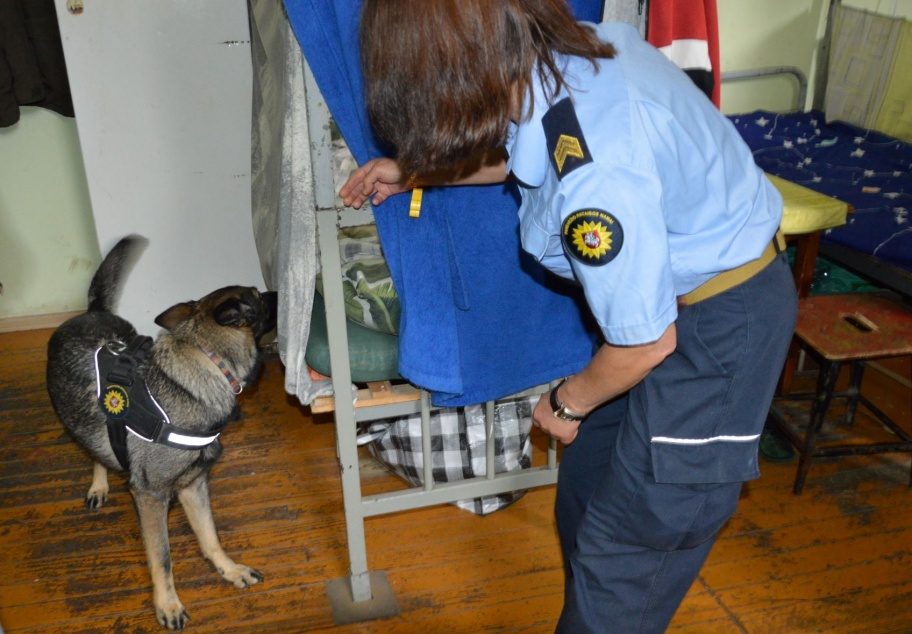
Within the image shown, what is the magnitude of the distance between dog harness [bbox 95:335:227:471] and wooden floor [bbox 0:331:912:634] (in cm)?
48

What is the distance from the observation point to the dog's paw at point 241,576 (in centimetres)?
228

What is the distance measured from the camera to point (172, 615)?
2.14m

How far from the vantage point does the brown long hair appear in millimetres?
1026

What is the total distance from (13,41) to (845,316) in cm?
338

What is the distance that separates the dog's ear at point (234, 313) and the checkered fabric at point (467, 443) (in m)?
0.67

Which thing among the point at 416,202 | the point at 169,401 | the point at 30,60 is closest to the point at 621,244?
the point at 416,202

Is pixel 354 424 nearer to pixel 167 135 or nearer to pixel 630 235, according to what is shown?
pixel 630 235

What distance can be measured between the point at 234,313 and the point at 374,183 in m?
0.68

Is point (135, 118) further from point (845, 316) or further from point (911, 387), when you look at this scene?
point (911, 387)

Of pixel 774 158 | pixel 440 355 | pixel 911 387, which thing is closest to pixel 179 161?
pixel 440 355

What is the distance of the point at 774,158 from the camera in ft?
12.3

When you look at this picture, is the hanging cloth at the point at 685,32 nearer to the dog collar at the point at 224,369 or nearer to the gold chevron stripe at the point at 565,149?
the gold chevron stripe at the point at 565,149

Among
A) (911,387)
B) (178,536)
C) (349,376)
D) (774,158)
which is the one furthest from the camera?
(774,158)

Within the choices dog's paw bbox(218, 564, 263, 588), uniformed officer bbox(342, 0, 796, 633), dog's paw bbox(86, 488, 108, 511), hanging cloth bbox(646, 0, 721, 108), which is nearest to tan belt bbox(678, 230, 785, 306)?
uniformed officer bbox(342, 0, 796, 633)
